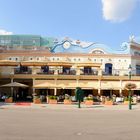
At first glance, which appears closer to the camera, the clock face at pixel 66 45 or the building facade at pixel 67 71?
the building facade at pixel 67 71

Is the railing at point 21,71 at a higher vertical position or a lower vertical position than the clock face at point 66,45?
lower

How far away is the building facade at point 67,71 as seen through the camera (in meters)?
52.0

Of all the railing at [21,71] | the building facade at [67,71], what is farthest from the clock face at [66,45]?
the railing at [21,71]

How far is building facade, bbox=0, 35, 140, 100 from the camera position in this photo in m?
52.0

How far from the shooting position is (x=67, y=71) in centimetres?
5425

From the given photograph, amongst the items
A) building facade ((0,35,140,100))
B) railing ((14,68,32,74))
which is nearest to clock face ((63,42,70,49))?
building facade ((0,35,140,100))

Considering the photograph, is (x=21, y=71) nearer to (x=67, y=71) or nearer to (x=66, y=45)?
(x=67, y=71)

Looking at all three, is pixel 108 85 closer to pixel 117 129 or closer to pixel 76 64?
pixel 76 64

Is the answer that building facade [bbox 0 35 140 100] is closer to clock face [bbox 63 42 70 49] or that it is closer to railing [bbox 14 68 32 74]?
railing [bbox 14 68 32 74]

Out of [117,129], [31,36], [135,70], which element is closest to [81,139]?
[117,129]

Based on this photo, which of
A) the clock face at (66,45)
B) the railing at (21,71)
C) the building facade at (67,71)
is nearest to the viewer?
the building facade at (67,71)

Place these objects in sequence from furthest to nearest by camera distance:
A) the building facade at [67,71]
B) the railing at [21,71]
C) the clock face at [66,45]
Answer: the clock face at [66,45], the railing at [21,71], the building facade at [67,71]

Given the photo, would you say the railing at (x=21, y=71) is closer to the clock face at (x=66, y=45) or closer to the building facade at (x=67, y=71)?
the building facade at (x=67, y=71)

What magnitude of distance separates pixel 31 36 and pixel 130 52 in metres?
22.6
